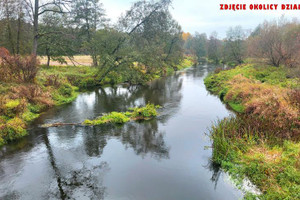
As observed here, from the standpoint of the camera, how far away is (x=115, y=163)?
9484mm

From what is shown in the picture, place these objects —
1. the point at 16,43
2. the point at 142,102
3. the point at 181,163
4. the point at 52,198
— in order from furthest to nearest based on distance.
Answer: the point at 16,43 → the point at 142,102 → the point at 181,163 → the point at 52,198

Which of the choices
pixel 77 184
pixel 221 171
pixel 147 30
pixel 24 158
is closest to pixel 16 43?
pixel 147 30

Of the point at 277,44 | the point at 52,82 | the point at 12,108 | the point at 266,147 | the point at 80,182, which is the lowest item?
the point at 80,182

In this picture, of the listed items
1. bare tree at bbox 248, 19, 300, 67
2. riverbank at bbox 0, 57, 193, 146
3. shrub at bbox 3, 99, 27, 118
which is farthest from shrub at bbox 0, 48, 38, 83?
bare tree at bbox 248, 19, 300, 67

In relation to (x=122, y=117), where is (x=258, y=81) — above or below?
above

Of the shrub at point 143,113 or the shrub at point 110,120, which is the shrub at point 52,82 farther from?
the shrub at point 143,113

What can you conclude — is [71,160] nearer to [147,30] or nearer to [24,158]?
[24,158]

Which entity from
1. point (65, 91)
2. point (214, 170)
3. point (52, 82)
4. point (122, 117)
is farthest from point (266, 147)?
point (52, 82)

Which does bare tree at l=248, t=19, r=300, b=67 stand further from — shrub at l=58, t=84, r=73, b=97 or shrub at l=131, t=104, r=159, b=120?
shrub at l=58, t=84, r=73, b=97

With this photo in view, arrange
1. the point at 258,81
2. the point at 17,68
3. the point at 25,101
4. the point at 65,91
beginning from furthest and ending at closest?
the point at 65,91 → the point at 258,81 → the point at 17,68 → the point at 25,101

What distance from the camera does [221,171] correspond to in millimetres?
8922

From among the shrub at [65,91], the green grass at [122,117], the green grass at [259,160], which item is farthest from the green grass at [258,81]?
the shrub at [65,91]

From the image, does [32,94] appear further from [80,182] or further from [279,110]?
[279,110]

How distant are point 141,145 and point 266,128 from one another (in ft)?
20.1
